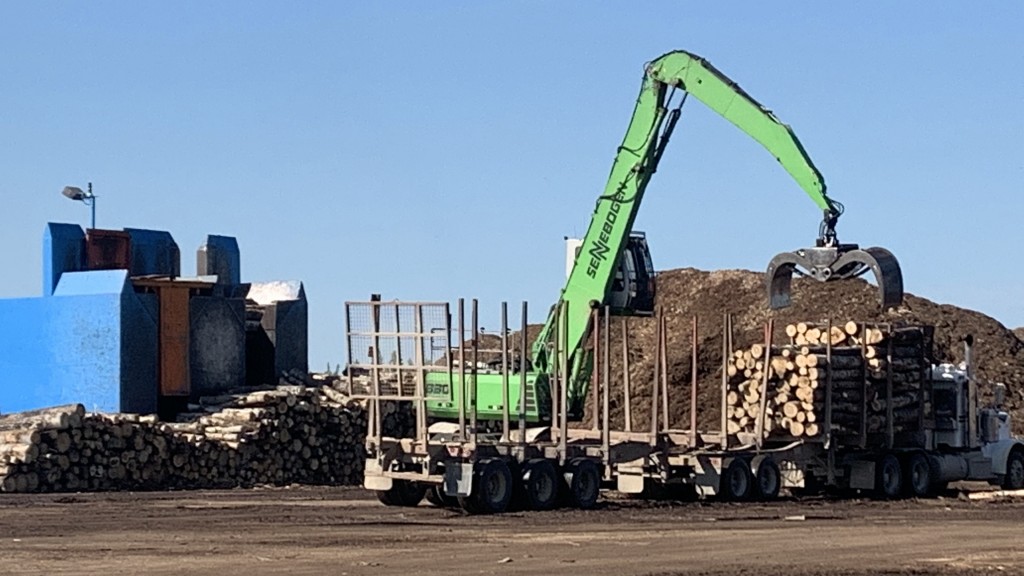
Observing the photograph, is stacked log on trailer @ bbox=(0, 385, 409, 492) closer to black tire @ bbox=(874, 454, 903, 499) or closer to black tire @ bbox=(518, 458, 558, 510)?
black tire @ bbox=(518, 458, 558, 510)

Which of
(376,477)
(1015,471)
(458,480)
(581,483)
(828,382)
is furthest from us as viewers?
(1015,471)

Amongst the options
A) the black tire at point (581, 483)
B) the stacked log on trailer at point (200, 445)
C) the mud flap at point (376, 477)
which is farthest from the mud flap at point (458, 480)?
the stacked log on trailer at point (200, 445)

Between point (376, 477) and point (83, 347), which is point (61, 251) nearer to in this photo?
point (83, 347)

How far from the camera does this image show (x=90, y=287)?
1436 inches

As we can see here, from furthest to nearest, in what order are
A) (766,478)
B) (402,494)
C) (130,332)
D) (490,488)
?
(130,332) < (766,478) < (402,494) < (490,488)

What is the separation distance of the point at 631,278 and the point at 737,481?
14.0ft

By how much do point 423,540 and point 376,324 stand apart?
6840 millimetres

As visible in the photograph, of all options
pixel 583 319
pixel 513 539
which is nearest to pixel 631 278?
pixel 583 319

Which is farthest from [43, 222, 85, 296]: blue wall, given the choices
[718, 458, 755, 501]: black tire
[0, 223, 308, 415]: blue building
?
[718, 458, 755, 501]: black tire

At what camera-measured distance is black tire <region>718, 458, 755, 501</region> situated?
28766 millimetres

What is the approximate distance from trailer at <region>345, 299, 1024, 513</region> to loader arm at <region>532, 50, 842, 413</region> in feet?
1.37

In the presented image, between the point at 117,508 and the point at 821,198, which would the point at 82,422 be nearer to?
the point at 117,508

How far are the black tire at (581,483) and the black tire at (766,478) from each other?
319cm

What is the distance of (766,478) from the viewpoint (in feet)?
96.5
